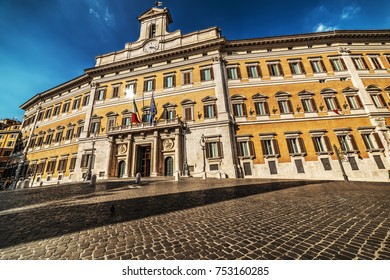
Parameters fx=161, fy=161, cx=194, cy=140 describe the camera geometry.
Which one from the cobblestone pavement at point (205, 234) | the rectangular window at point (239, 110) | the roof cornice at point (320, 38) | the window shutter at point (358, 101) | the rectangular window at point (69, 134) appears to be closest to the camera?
the cobblestone pavement at point (205, 234)

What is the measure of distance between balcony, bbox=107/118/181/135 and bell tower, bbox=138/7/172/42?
13629mm

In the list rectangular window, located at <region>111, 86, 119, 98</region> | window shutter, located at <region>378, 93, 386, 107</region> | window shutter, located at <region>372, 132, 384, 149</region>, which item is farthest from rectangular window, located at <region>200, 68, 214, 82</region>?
window shutter, located at <region>378, 93, 386, 107</region>

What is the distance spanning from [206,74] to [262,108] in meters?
7.35

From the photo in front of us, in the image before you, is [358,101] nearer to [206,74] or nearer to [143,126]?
[206,74]

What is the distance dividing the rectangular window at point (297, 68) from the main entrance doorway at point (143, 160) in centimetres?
1834

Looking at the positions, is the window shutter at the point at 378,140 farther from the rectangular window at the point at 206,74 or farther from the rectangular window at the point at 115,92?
the rectangular window at the point at 115,92

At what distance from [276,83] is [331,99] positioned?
5.50 metres

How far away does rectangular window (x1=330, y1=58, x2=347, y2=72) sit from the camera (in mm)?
17688

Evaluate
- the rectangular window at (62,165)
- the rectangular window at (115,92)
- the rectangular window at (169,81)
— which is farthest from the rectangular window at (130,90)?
the rectangular window at (62,165)

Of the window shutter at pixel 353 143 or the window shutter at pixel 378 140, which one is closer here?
the window shutter at pixel 378 140

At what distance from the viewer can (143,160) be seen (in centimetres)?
1770

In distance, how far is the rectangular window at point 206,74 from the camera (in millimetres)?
18273

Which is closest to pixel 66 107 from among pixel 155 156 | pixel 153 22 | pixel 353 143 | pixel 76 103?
pixel 76 103
